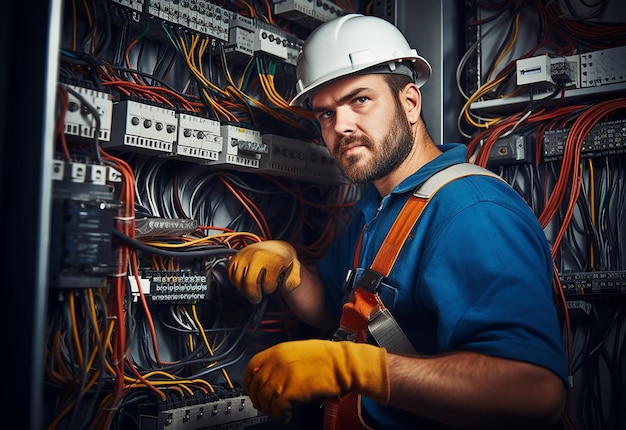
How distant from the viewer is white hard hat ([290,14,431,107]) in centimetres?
179

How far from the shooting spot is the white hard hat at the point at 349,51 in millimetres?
1791

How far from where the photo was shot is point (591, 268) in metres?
2.01

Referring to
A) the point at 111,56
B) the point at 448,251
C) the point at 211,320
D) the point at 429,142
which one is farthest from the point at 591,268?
the point at 111,56

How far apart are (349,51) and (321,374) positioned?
→ 0.96 metres

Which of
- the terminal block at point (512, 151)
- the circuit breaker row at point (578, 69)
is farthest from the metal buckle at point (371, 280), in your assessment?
the circuit breaker row at point (578, 69)

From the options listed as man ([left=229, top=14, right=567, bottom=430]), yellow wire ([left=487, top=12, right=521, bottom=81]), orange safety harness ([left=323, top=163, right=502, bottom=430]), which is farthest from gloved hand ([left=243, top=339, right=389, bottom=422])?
yellow wire ([left=487, top=12, right=521, bottom=81])

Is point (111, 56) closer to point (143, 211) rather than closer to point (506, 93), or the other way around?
point (143, 211)

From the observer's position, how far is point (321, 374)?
4.29ft

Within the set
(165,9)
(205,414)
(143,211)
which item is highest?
(165,9)

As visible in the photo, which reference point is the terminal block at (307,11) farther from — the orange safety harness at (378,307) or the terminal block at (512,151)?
the orange safety harness at (378,307)

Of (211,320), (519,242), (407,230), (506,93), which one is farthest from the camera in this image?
(506,93)

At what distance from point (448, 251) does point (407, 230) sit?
0.17 meters

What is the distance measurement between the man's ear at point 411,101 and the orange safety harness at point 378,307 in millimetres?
266

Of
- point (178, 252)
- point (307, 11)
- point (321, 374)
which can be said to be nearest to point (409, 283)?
point (321, 374)
